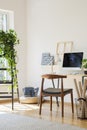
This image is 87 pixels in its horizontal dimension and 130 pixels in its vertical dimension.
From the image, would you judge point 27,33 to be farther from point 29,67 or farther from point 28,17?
point 29,67

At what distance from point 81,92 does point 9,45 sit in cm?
161

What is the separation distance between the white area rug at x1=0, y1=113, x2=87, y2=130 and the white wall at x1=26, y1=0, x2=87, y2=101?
192 cm

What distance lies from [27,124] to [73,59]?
1.88 m

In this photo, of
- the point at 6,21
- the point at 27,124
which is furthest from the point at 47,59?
the point at 27,124

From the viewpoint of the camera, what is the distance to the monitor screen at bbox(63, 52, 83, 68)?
494 cm

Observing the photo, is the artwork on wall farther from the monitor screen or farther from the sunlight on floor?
the sunlight on floor

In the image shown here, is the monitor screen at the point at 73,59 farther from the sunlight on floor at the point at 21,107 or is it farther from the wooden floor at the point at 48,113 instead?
the sunlight on floor at the point at 21,107

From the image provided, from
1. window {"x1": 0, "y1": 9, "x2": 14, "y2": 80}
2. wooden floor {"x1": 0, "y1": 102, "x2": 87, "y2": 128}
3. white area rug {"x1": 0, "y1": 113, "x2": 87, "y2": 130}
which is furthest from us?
window {"x1": 0, "y1": 9, "x2": 14, "y2": 80}

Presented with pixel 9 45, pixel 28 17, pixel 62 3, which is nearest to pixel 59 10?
pixel 62 3

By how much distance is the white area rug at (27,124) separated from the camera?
3420mm

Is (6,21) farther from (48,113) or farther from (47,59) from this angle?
(48,113)

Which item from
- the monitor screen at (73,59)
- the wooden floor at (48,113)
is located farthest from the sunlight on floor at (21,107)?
the monitor screen at (73,59)

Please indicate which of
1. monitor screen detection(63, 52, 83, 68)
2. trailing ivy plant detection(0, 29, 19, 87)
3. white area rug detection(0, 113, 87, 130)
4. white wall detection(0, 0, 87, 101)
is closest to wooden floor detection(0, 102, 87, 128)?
white area rug detection(0, 113, 87, 130)

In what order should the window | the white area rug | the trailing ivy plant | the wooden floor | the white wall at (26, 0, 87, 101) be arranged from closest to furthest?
the white area rug, the wooden floor, the trailing ivy plant, the white wall at (26, 0, 87, 101), the window
